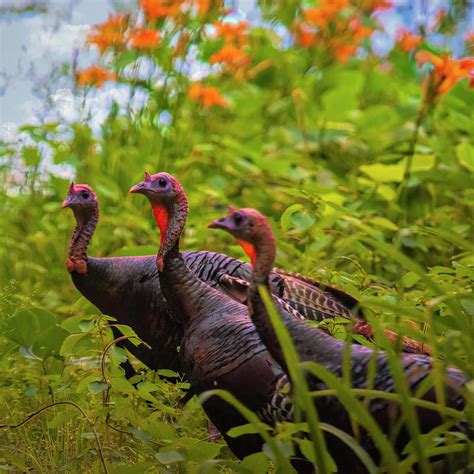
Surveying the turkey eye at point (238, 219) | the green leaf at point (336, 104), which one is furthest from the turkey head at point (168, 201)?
the green leaf at point (336, 104)

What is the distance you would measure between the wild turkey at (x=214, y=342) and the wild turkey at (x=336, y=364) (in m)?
0.13

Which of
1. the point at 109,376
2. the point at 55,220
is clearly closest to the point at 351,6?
the point at 55,220

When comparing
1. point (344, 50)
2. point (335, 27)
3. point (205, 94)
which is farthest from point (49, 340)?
point (344, 50)

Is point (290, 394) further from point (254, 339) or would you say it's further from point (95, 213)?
point (95, 213)

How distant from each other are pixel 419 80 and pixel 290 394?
420cm

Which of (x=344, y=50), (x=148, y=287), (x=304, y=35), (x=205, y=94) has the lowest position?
(x=148, y=287)

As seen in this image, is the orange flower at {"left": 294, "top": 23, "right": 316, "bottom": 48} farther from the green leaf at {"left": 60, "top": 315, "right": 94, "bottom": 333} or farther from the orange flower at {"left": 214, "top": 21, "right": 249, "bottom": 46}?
the green leaf at {"left": 60, "top": 315, "right": 94, "bottom": 333}

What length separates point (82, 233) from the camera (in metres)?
2.65

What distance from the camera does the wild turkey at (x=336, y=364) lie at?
1732 millimetres

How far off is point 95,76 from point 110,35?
8.1 inches

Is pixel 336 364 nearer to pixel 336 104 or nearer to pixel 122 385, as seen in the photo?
pixel 122 385

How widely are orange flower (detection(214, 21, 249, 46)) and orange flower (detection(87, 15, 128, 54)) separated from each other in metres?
0.49

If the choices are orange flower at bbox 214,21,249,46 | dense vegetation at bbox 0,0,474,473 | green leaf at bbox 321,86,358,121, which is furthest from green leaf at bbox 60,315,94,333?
green leaf at bbox 321,86,358,121

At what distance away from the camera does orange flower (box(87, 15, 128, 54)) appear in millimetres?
4480
